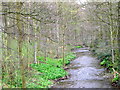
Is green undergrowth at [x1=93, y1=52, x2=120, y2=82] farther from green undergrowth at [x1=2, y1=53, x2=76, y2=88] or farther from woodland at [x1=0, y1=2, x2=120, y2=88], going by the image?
green undergrowth at [x1=2, y1=53, x2=76, y2=88]

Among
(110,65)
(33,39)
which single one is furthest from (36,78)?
(110,65)

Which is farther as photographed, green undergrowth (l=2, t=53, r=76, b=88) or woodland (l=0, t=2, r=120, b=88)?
green undergrowth (l=2, t=53, r=76, b=88)

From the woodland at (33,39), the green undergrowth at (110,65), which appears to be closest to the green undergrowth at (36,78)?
the woodland at (33,39)

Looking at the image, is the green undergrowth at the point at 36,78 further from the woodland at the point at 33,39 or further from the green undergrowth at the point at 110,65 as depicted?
the green undergrowth at the point at 110,65

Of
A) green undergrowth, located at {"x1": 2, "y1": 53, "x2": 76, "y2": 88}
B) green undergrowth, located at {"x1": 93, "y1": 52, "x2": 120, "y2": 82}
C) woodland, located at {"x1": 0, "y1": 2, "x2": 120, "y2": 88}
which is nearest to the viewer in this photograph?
woodland, located at {"x1": 0, "y1": 2, "x2": 120, "y2": 88}

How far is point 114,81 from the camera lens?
8906 mm

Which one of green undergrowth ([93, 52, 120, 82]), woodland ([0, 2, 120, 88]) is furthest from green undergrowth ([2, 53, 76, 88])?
green undergrowth ([93, 52, 120, 82])

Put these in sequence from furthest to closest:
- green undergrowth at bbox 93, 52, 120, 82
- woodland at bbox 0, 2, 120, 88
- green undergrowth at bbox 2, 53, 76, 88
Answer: green undergrowth at bbox 93, 52, 120, 82 < green undergrowth at bbox 2, 53, 76, 88 < woodland at bbox 0, 2, 120, 88

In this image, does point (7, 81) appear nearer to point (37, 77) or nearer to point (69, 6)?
point (37, 77)

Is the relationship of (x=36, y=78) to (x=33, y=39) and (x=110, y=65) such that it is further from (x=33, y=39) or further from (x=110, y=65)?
(x=110, y=65)

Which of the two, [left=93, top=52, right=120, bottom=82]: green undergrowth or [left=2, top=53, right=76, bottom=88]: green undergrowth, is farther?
[left=93, top=52, right=120, bottom=82]: green undergrowth

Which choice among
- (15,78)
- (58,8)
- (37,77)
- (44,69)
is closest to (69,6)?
(58,8)

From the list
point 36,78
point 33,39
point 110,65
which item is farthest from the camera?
point 110,65

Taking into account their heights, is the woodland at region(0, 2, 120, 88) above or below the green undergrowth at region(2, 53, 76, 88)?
above
